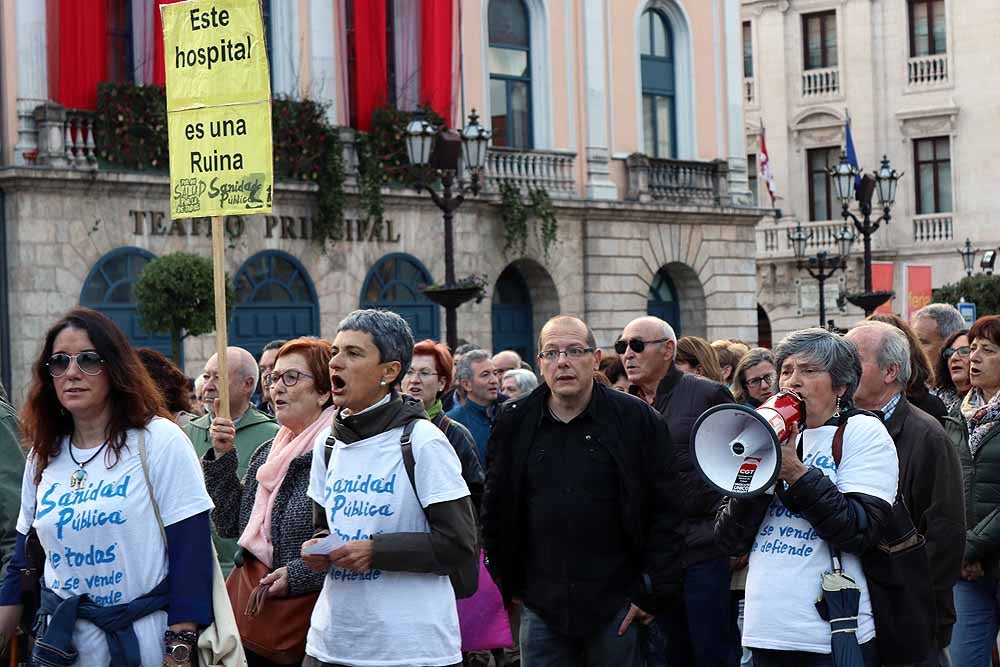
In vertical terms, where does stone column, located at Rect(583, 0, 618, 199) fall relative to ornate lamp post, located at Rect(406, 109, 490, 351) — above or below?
above

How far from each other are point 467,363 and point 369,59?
56.5 ft

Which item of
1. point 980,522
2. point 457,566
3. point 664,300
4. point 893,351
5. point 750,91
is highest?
point 750,91

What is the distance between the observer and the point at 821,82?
1886 inches

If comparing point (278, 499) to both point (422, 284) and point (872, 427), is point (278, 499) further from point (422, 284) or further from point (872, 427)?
point (422, 284)

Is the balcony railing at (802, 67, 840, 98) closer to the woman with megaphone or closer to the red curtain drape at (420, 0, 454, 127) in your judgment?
the red curtain drape at (420, 0, 454, 127)

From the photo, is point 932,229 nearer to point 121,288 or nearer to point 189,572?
point 121,288

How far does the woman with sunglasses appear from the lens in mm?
5328

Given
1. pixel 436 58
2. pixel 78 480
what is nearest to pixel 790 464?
pixel 78 480

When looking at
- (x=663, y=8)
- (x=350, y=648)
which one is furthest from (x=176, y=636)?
(x=663, y=8)

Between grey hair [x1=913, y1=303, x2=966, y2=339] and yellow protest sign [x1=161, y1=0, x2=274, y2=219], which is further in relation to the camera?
grey hair [x1=913, y1=303, x2=966, y2=339]

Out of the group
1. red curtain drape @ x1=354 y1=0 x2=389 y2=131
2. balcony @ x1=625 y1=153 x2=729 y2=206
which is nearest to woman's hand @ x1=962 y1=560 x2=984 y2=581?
red curtain drape @ x1=354 y1=0 x2=389 y2=131

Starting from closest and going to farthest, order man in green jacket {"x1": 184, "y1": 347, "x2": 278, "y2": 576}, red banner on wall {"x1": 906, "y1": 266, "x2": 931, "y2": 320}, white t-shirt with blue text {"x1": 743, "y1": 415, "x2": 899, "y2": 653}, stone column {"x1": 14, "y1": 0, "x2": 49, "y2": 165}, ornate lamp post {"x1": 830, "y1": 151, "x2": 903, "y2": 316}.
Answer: white t-shirt with blue text {"x1": 743, "y1": 415, "x2": 899, "y2": 653} < man in green jacket {"x1": 184, "y1": 347, "x2": 278, "y2": 576} < stone column {"x1": 14, "y1": 0, "x2": 49, "y2": 165} < red banner on wall {"x1": 906, "y1": 266, "x2": 931, "y2": 320} < ornate lamp post {"x1": 830, "y1": 151, "x2": 903, "y2": 316}

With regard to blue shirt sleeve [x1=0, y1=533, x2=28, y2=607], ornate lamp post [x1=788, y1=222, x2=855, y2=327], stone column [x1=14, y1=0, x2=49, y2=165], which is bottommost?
blue shirt sleeve [x1=0, y1=533, x2=28, y2=607]

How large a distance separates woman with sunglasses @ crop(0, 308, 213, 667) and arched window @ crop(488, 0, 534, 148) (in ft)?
81.2
